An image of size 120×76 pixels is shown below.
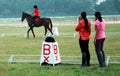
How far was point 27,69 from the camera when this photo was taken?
12766 millimetres

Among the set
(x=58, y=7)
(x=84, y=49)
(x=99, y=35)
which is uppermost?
(x=58, y=7)

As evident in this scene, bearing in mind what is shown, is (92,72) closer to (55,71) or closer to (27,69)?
(55,71)

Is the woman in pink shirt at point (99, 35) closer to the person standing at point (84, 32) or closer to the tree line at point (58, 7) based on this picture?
the person standing at point (84, 32)

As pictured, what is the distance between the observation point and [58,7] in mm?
106562

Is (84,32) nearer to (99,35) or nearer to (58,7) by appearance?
(99,35)

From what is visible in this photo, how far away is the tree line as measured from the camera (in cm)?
10231

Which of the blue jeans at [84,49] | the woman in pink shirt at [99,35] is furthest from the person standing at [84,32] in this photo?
the woman in pink shirt at [99,35]

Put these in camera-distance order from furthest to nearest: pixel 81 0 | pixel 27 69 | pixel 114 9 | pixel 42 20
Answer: pixel 81 0 < pixel 114 9 < pixel 42 20 < pixel 27 69

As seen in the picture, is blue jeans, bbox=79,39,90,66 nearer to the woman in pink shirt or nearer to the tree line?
the woman in pink shirt

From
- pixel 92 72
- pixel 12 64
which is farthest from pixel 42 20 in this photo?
pixel 92 72

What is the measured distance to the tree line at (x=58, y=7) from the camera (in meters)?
102

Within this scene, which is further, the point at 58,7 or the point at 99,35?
the point at 58,7

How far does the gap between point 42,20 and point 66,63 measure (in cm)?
1734

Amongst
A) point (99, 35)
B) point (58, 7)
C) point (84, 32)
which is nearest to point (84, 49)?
point (84, 32)
